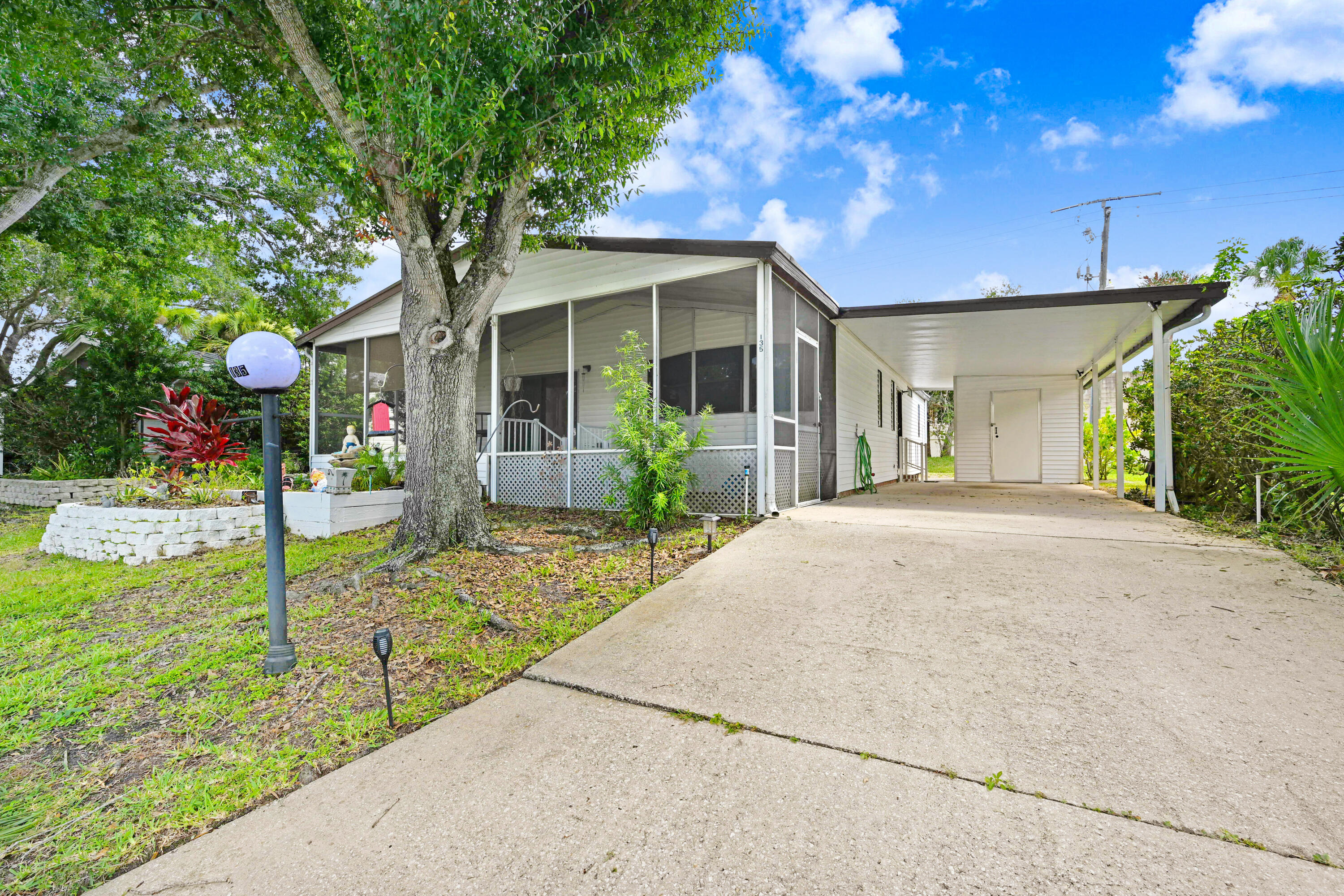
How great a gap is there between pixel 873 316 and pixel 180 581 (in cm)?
803

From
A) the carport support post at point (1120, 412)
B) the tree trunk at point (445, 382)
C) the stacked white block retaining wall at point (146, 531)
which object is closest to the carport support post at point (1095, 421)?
the carport support post at point (1120, 412)

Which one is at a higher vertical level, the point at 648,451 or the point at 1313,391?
the point at 1313,391

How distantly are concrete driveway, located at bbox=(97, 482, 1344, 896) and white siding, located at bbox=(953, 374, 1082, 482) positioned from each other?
1029 centimetres

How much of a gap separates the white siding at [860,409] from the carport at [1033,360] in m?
0.30

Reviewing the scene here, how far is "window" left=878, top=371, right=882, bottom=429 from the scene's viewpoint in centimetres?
1188

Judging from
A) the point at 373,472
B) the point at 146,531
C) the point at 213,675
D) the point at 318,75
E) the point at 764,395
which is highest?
the point at 318,75

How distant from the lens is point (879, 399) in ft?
39.4

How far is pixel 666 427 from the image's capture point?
5574mm

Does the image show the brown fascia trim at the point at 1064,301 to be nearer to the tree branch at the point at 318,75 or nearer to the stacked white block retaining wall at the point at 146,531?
the tree branch at the point at 318,75

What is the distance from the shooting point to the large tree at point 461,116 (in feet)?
12.6

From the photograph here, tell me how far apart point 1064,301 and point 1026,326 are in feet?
4.37

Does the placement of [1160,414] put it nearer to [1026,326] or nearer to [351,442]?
[1026,326]

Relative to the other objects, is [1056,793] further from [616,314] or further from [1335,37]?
[1335,37]

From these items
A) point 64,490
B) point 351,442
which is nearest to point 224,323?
point 64,490
